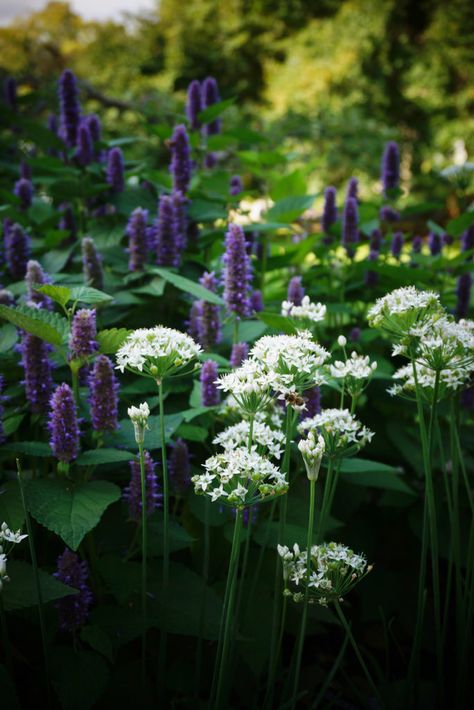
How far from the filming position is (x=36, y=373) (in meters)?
1.86

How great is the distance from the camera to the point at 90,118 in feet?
11.1

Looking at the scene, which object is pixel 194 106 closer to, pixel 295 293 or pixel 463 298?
pixel 295 293

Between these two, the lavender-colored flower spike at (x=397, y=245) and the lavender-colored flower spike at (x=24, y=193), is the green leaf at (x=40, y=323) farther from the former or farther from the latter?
the lavender-colored flower spike at (x=397, y=245)

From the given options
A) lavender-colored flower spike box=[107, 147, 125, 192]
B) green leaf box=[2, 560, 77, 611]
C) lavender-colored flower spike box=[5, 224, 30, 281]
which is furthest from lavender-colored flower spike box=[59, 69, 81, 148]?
green leaf box=[2, 560, 77, 611]

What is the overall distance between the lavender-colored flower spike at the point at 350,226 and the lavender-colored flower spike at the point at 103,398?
5.87 feet

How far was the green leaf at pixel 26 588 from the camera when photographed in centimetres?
148

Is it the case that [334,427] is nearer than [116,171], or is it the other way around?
[334,427]

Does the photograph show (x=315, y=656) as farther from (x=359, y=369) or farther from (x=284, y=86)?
(x=284, y=86)

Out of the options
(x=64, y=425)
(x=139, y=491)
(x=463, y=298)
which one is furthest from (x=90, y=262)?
(x=463, y=298)

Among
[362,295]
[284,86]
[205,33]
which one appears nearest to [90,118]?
[362,295]

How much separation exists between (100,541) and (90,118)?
240cm

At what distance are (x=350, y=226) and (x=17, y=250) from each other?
5.38 ft

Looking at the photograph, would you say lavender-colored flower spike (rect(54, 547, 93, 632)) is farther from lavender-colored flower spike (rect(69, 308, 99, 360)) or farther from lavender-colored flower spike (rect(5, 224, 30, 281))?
lavender-colored flower spike (rect(5, 224, 30, 281))

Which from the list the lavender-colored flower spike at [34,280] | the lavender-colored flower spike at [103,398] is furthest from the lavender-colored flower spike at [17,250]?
the lavender-colored flower spike at [103,398]
